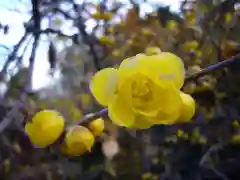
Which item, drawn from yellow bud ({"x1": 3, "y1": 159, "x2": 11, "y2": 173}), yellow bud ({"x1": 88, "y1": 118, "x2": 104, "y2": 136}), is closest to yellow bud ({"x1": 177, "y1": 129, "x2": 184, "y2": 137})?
yellow bud ({"x1": 3, "y1": 159, "x2": 11, "y2": 173})

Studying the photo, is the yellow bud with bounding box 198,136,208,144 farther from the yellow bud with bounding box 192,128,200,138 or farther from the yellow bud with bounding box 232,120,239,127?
the yellow bud with bounding box 232,120,239,127

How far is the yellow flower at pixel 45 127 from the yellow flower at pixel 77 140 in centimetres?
2

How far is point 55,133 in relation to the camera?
76cm

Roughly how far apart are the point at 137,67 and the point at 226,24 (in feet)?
2.96

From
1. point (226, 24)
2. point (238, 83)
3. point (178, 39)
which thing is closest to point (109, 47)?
point (178, 39)

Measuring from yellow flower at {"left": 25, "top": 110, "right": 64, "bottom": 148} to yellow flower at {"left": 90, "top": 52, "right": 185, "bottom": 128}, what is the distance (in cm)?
15

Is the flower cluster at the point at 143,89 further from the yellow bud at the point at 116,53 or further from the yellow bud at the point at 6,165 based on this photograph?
the yellow bud at the point at 116,53

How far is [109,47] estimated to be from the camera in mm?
2238

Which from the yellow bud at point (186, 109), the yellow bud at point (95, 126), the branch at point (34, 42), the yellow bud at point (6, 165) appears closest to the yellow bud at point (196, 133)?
the yellow bud at point (6, 165)

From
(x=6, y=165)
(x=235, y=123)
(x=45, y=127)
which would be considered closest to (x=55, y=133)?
(x=45, y=127)

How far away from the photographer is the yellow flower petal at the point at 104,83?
0.61 metres

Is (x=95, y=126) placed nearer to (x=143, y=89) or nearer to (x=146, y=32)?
(x=143, y=89)

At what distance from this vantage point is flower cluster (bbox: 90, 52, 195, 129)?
609mm

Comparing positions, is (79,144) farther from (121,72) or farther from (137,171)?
(137,171)
